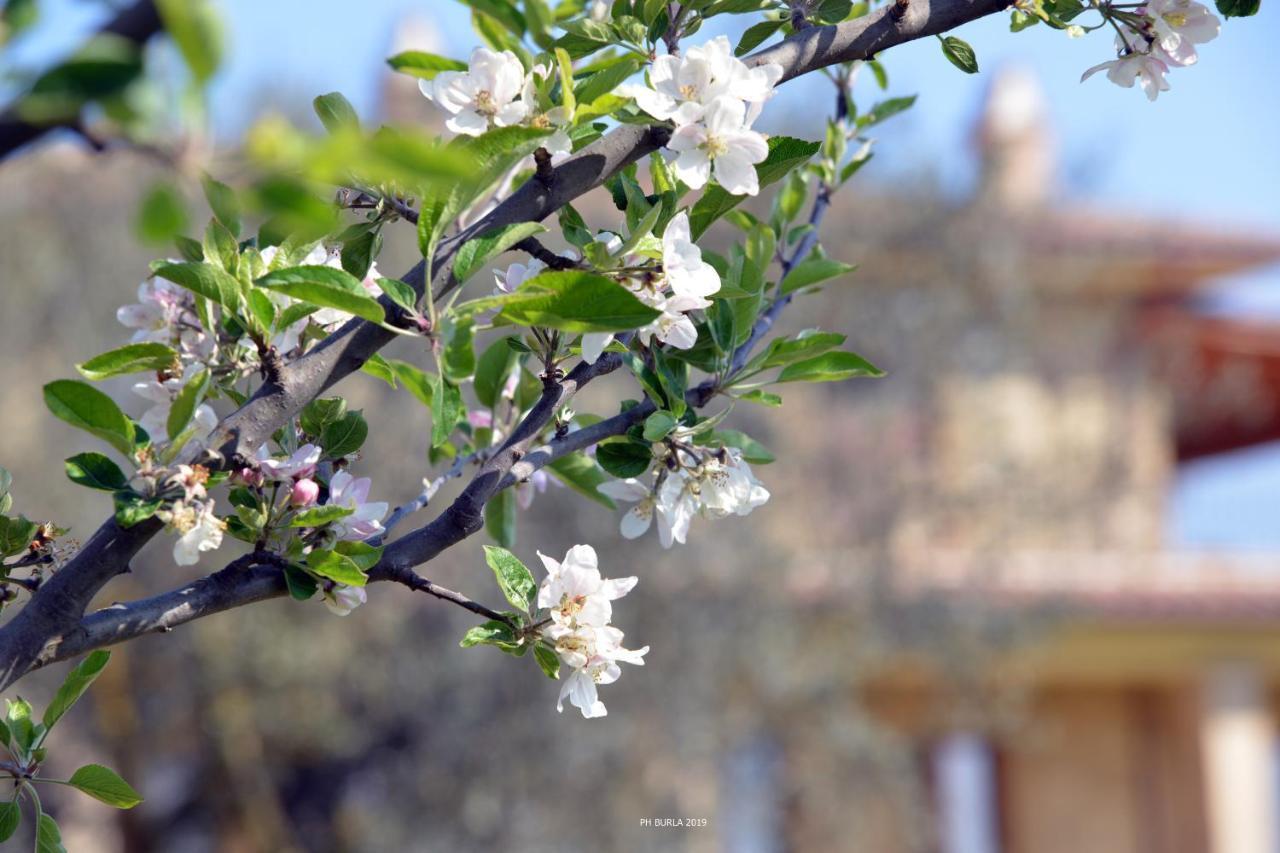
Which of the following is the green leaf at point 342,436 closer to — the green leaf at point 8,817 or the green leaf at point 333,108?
the green leaf at point 333,108

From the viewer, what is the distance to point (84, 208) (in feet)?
29.1

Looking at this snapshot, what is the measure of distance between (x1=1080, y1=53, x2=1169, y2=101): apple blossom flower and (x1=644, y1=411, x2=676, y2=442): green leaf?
2.06ft

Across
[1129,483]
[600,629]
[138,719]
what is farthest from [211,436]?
[1129,483]

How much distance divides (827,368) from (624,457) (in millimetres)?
246

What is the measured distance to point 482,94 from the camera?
1206mm

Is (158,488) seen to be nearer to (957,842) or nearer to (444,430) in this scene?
(444,430)

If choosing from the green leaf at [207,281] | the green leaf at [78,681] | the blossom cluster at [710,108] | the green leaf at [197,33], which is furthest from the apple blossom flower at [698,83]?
the green leaf at [78,681]

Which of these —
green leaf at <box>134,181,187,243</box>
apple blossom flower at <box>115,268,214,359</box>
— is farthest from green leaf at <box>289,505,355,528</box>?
green leaf at <box>134,181,187,243</box>

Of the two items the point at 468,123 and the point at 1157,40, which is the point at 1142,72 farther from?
the point at 468,123

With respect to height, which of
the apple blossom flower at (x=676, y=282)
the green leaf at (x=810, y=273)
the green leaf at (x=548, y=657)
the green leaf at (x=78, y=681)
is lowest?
the green leaf at (x=548, y=657)

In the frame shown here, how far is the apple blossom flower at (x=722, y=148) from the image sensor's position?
1169mm

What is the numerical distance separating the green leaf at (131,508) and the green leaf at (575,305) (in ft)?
1.03

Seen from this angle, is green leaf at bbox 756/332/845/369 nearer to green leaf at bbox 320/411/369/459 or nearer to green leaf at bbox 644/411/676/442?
green leaf at bbox 644/411/676/442

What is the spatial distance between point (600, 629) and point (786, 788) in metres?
8.19
